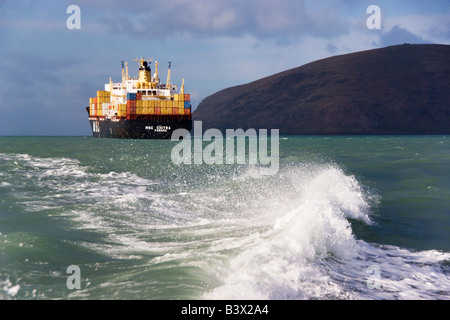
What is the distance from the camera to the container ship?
81000mm

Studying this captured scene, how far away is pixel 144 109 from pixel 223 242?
242ft

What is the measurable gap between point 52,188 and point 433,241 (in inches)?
583

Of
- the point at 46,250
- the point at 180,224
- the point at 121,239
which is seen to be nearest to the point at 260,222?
the point at 180,224

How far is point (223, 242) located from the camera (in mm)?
10523

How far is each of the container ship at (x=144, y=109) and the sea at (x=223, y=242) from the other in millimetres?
60656

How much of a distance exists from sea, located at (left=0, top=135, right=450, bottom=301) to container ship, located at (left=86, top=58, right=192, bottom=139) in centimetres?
6066

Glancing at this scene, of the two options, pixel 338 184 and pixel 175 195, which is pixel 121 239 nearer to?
pixel 175 195

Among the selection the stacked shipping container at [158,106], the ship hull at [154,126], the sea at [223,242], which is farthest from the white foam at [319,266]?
the stacked shipping container at [158,106]
